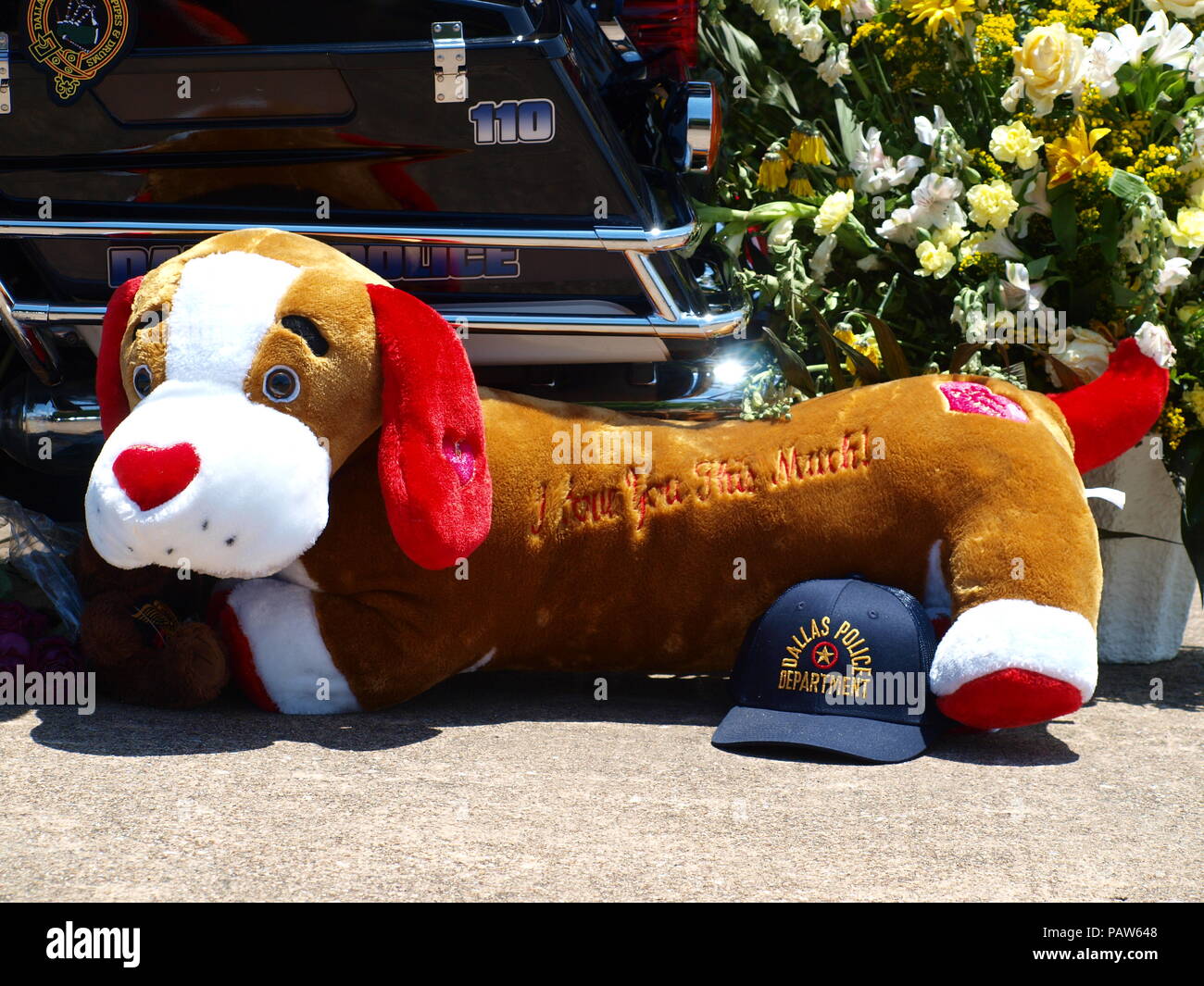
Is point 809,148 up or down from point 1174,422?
up

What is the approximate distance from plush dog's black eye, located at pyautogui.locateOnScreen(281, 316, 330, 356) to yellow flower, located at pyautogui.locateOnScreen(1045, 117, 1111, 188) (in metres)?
1.70

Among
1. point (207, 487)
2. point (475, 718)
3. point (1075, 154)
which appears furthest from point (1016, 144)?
point (207, 487)

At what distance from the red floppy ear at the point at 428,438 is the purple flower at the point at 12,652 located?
928mm

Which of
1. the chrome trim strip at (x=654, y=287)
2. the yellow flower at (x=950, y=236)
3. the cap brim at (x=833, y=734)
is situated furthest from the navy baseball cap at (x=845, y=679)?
the yellow flower at (x=950, y=236)

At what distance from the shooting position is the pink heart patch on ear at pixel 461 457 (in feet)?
8.65

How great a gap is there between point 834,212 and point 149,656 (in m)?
1.87

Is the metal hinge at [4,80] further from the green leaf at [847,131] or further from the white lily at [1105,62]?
the white lily at [1105,62]

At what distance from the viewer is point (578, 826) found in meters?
2.24

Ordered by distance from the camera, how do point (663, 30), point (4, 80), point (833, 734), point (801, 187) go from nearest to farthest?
point (833, 734) < point (4, 80) < point (663, 30) < point (801, 187)

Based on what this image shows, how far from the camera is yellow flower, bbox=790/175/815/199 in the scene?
142 inches

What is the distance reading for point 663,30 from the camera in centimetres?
336

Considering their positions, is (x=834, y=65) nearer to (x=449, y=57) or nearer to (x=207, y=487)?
(x=449, y=57)

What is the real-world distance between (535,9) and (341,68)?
0.43 meters

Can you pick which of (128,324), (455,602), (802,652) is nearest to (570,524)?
(455,602)
